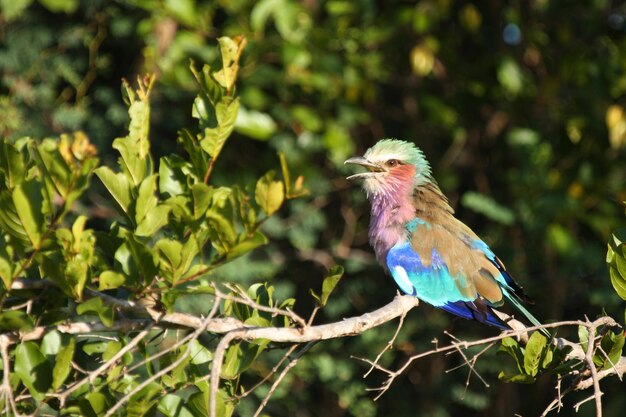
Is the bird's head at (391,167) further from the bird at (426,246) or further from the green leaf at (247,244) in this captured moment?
the green leaf at (247,244)

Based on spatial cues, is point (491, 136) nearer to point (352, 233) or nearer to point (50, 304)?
point (352, 233)

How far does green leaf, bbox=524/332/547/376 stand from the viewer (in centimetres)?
209

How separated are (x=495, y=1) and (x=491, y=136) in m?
0.71

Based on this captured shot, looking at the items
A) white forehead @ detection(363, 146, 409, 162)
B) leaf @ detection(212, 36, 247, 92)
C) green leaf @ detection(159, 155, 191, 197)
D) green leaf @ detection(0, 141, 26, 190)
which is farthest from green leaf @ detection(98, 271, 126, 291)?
white forehead @ detection(363, 146, 409, 162)

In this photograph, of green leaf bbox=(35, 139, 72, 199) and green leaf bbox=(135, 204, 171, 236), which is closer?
green leaf bbox=(35, 139, 72, 199)

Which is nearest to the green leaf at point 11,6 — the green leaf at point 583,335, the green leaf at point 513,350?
the green leaf at point 513,350

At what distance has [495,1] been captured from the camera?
4.76 metres

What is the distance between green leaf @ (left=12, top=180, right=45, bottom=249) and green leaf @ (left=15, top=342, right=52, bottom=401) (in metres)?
0.22

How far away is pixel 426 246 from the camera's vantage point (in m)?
2.98

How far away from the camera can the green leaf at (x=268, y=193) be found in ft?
6.39

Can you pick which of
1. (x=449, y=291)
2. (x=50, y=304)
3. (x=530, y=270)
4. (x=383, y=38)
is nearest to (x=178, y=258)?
(x=50, y=304)

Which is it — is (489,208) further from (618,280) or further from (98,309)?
(98,309)

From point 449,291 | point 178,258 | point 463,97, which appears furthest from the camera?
point 463,97

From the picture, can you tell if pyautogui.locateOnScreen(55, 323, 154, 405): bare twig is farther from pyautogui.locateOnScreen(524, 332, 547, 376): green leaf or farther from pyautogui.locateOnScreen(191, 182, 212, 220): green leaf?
pyautogui.locateOnScreen(524, 332, 547, 376): green leaf
